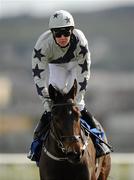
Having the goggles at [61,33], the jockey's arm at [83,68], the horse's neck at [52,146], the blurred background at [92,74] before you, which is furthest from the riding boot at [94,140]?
the blurred background at [92,74]

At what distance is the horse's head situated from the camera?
1050 centimetres

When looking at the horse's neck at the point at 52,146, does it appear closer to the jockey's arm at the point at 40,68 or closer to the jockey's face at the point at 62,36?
the jockey's arm at the point at 40,68

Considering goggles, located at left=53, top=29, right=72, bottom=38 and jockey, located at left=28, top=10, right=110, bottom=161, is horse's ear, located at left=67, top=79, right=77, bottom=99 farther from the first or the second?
goggles, located at left=53, top=29, right=72, bottom=38

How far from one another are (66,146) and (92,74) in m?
48.0

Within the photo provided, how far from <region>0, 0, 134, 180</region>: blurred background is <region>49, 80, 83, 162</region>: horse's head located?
3185cm

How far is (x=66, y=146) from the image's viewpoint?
10.6 meters

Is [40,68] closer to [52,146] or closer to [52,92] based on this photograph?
[52,92]

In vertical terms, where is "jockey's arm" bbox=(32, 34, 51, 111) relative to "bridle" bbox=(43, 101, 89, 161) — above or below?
above

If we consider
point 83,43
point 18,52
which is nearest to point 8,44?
point 18,52

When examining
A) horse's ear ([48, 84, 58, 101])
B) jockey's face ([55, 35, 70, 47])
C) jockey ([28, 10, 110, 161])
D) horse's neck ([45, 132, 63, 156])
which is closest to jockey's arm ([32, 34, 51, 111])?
jockey ([28, 10, 110, 161])

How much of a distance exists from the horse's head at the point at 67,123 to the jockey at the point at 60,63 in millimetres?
137

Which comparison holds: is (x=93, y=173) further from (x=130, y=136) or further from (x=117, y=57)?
(x=117, y=57)

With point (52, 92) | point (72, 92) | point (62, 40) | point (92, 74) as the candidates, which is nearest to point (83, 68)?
point (62, 40)

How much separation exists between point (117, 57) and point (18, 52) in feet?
22.6
